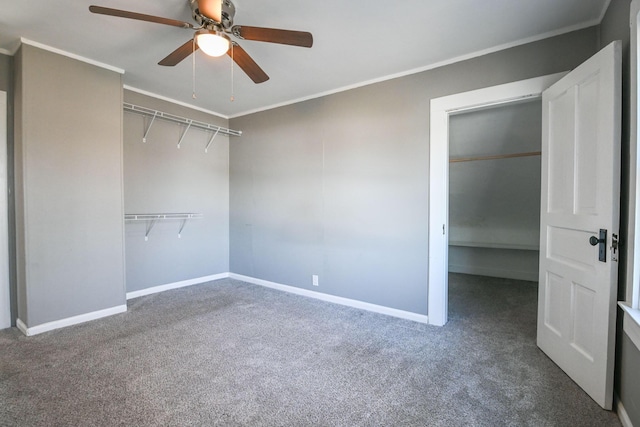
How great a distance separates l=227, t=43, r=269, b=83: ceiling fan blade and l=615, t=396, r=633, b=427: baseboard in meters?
3.03

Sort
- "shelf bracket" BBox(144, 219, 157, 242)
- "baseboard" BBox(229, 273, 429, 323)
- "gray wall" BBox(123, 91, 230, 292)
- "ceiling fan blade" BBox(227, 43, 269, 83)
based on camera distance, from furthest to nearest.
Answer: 1. "shelf bracket" BBox(144, 219, 157, 242)
2. "gray wall" BBox(123, 91, 230, 292)
3. "baseboard" BBox(229, 273, 429, 323)
4. "ceiling fan blade" BBox(227, 43, 269, 83)

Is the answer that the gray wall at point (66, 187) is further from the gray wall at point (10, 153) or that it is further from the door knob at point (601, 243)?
the door knob at point (601, 243)

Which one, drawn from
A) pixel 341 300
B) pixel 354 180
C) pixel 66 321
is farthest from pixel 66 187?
pixel 341 300

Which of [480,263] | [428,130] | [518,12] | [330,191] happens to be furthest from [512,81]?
[480,263]

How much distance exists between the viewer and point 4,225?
2.72m

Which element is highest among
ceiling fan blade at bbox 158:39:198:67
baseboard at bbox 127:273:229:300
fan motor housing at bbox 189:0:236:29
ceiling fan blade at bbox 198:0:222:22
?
fan motor housing at bbox 189:0:236:29

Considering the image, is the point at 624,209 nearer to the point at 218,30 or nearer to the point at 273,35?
the point at 273,35

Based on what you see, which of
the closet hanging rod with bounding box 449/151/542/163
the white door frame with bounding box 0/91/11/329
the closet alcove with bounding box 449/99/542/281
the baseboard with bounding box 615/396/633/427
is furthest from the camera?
the closet hanging rod with bounding box 449/151/542/163

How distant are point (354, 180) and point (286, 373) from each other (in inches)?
84.0

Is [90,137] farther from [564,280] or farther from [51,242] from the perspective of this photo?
[564,280]

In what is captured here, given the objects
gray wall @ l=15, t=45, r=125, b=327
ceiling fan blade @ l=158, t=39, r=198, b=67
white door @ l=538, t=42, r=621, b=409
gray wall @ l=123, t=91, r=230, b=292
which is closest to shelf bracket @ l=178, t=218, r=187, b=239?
gray wall @ l=123, t=91, r=230, b=292

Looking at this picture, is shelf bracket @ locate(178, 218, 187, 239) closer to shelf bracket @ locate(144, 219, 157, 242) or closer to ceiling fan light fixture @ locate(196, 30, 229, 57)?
shelf bracket @ locate(144, 219, 157, 242)

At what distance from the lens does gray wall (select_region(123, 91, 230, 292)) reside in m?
3.63

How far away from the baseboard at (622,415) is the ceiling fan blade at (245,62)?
3035 millimetres
